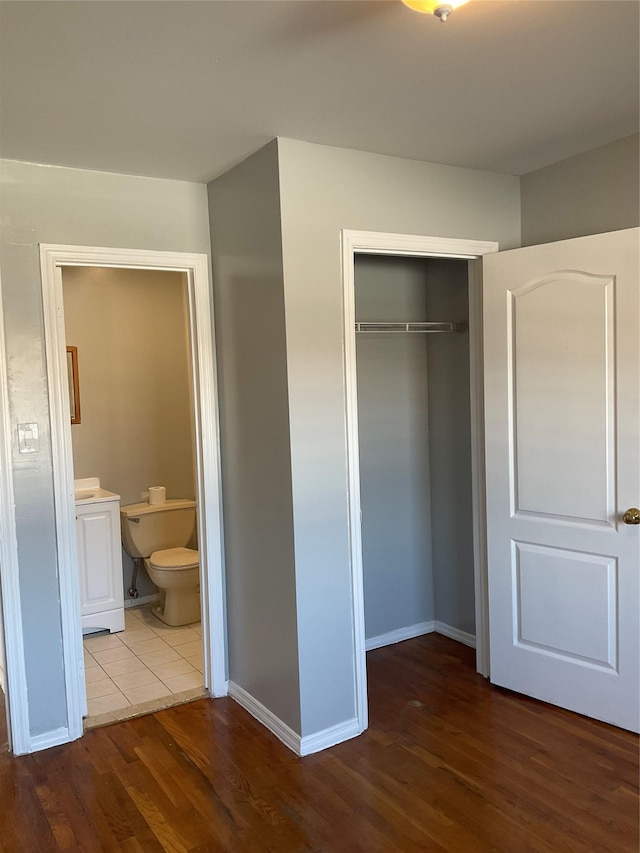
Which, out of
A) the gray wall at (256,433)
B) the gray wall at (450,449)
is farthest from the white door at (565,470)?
the gray wall at (256,433)

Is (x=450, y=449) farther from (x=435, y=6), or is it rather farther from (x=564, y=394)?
(x=435, y=6)

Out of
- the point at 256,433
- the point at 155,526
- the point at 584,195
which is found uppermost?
the point at 584,195

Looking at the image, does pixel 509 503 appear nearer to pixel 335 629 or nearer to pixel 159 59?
pixel 335 629

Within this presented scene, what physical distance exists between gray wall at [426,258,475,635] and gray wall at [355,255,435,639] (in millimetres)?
54

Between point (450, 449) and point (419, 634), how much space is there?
1.07 meters

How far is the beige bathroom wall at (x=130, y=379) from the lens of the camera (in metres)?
4.61

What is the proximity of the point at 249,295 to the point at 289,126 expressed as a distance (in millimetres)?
693

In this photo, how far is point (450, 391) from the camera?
12.5 feet

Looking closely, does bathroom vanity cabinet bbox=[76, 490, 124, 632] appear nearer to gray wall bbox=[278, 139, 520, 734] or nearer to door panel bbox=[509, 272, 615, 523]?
gray wall bbox=[278, 139, 520, 734]

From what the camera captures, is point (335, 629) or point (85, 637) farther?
point (85, 637)

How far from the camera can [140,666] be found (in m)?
3.76

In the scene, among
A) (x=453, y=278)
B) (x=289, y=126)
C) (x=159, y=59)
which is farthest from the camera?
(x=453, y=278)

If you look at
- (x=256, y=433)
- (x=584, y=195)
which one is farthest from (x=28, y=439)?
(x=584, y=195)

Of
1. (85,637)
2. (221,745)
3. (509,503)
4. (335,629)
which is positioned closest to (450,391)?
(509,503)
